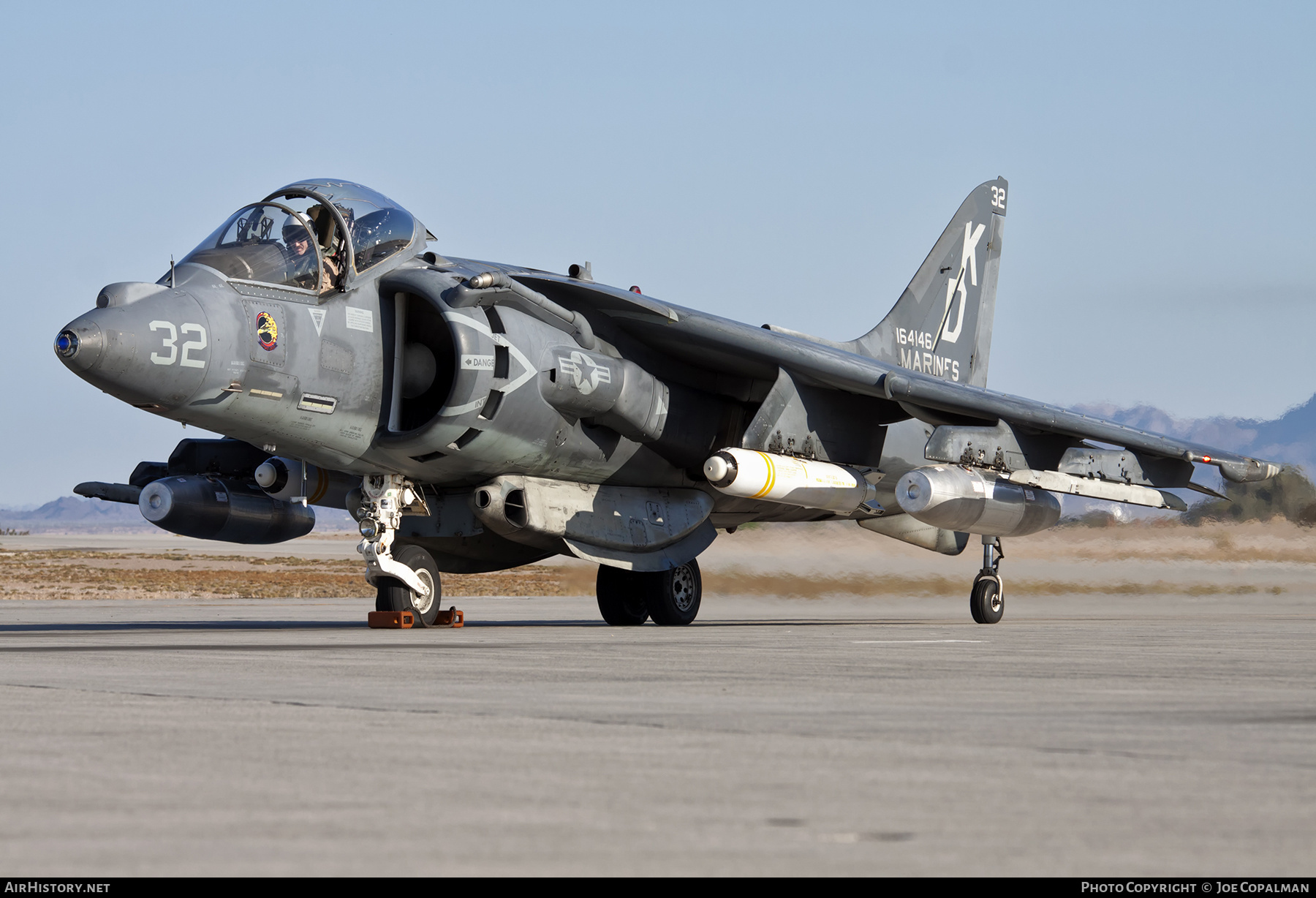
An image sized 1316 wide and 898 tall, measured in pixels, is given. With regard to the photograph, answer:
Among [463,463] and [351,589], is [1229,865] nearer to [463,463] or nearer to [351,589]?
[463,463]

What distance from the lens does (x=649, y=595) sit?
54.8ft

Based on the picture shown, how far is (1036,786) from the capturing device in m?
4.41

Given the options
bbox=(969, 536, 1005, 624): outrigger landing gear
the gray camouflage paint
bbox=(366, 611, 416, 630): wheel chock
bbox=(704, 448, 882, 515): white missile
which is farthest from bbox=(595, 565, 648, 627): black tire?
bbox=(969, 536, 1005, 624): outrigger landing gear

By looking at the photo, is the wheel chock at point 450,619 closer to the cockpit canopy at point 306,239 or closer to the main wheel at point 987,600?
the cockpit canopy at point 306,239

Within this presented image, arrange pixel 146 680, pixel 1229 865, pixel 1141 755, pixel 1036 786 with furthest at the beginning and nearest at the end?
pixel 146 680, pixel 1141 755, pixel 1036 786, pixel 1229 865

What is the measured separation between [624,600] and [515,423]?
324 centimetres

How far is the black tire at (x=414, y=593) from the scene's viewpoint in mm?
14391

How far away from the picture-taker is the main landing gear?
656 inches

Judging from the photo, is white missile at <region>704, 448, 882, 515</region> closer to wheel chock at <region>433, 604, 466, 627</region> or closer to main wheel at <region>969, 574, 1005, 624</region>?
main wheel at <region>969, 574, 1005, 624</region>

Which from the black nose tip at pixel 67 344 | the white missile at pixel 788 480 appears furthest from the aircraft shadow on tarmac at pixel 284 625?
the black nose tip at pixel 67 344

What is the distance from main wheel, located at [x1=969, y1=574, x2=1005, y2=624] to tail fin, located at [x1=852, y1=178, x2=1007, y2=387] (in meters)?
3.55

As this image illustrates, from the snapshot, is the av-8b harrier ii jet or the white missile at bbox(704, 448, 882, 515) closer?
the av-8b harrier ii jet

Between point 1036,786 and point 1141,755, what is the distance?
857 millimetres

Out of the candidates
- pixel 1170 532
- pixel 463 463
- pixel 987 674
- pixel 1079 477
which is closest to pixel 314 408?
pixel 463 463
